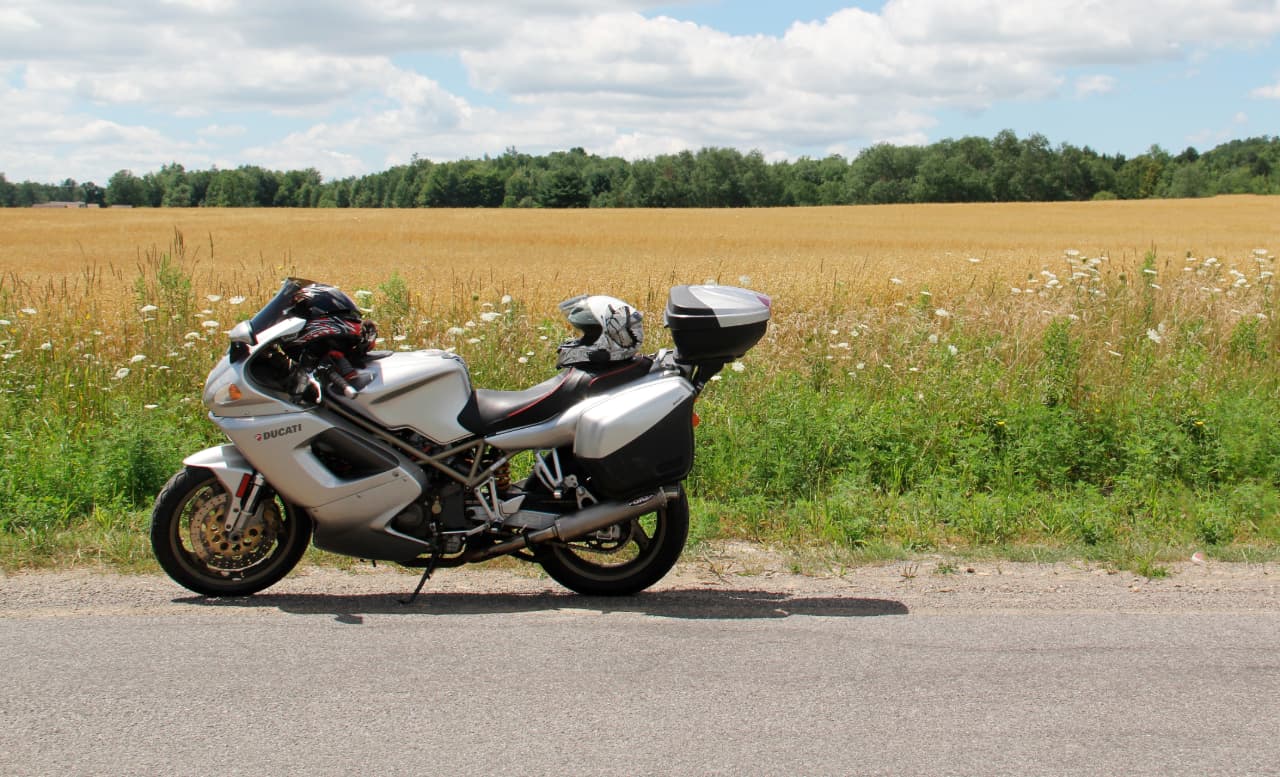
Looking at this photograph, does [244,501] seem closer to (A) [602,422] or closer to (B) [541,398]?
(B) [541,398]

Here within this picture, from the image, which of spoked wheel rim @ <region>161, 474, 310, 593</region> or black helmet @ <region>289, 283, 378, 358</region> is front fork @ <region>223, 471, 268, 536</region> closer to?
spoked wheel rim @ <region>161, 474, 310, 593</region>

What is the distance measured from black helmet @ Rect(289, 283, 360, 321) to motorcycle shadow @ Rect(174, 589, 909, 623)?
4.08 ft

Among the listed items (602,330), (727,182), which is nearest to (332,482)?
(602,330)

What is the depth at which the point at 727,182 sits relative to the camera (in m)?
97.5

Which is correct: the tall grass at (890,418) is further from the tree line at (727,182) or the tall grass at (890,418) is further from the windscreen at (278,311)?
the tree line at (727,182)

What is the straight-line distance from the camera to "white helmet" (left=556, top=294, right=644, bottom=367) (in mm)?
5031

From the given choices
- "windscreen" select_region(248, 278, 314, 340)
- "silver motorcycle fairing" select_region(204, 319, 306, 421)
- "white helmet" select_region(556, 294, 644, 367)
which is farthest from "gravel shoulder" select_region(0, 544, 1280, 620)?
"windscreen" select_region(248, 278, 314, 340)

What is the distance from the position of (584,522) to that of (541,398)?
574 millimetres

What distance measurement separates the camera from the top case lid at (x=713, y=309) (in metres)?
4.98

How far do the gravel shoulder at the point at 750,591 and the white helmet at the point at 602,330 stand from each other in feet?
3.56

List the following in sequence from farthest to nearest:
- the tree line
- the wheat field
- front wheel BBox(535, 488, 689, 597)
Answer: the tree line → the wheat field → front wheel BBox(535, 488, 689, 597)

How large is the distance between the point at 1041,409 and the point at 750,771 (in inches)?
205

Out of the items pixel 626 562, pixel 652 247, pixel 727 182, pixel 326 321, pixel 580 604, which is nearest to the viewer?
pixel 326 321

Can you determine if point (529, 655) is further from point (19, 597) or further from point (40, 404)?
point (40, 404)
